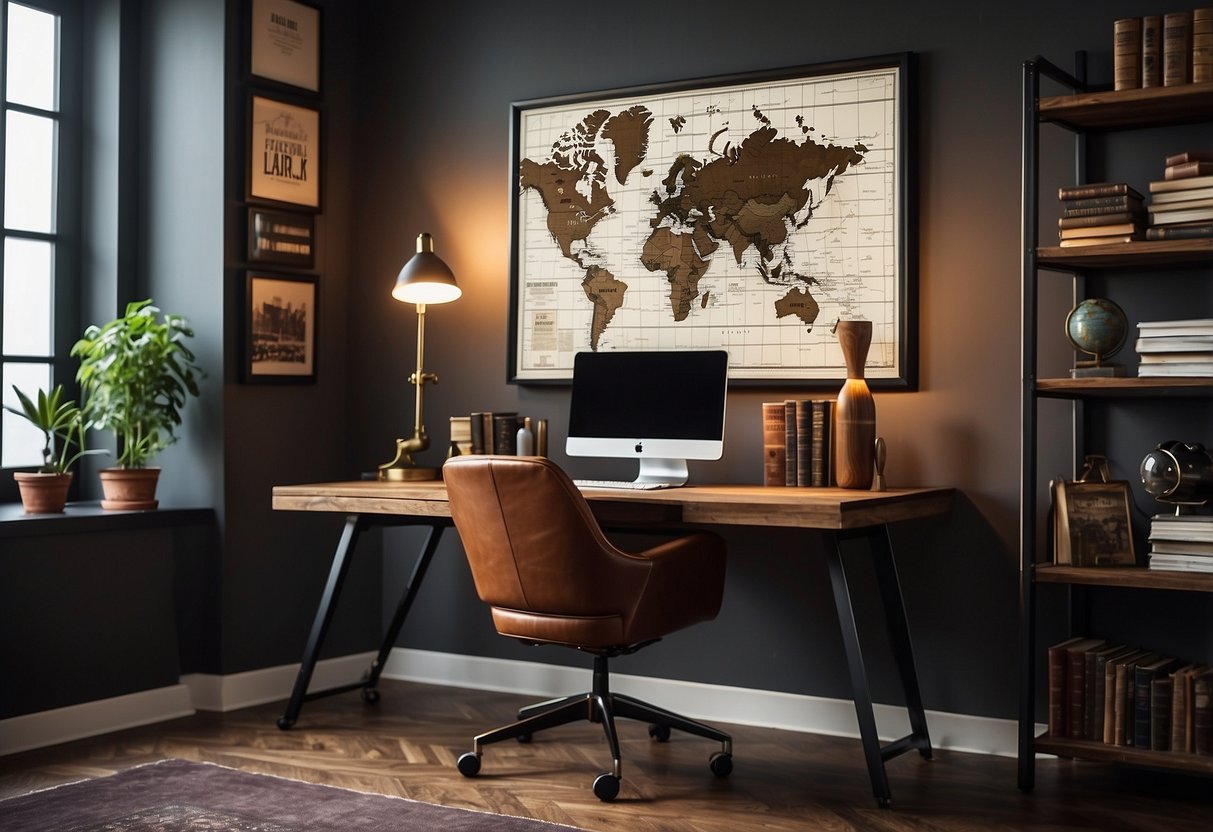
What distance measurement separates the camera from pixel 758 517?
3275mm

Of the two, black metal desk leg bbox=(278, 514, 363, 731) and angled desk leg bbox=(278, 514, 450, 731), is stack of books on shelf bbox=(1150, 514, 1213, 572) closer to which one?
angled desk leg bbox=(278, 514, 450, 731)

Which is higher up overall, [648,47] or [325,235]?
[648,47]

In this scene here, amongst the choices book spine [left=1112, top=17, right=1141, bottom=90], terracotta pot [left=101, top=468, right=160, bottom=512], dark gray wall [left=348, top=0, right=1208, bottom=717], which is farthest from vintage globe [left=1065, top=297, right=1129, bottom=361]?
terracotta pot [left=101, top=468, right=160, bottom=512]

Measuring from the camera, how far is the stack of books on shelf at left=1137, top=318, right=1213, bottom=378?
3.13 m

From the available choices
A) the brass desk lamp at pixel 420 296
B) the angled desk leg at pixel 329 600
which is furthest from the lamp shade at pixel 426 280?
the angled desk leg at pixel 329 600

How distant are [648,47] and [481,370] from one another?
125 centimetres

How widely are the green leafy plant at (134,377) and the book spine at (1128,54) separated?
2.89 m

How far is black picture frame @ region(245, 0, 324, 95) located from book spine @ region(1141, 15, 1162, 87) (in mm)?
2786

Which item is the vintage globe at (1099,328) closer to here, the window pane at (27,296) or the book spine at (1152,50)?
the book spine at (1152,50)

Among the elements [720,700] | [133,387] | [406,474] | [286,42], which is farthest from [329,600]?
[286,42]

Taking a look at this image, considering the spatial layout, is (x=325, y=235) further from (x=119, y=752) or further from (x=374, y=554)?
(x=119, y=752)

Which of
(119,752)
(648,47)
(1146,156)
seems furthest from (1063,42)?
(119,752)

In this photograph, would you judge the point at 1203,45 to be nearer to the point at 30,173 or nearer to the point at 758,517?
the point at 758,517

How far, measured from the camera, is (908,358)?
12.5ft
